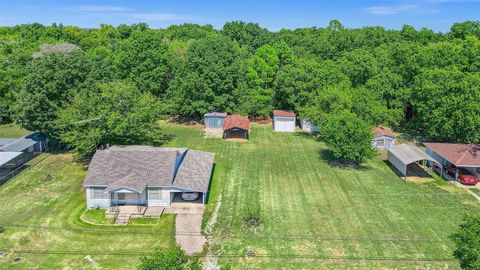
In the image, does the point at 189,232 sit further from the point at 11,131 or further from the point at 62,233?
the point at 11,131

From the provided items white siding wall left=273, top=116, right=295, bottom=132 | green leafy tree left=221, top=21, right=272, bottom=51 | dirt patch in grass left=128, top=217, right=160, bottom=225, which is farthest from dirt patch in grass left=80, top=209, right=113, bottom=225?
green leafy tree left=221, top=21, right=272, bottom=51

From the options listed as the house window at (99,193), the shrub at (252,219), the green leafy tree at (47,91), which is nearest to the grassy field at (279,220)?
the shrub at (252,219)

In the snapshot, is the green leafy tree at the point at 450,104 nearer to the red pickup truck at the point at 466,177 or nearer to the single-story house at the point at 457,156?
the single-story house at the point at 457,156

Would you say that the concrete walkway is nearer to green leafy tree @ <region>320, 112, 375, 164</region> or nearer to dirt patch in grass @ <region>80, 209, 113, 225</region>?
dirt patch in grass @ <region>80, 209, 113, 225</region>

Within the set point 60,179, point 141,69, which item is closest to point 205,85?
point 141,69

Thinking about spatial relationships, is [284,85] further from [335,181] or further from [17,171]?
[17,171]

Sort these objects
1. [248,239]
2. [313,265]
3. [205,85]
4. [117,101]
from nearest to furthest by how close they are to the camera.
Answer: [313,265], [248,239], [117,101], [205,85]
